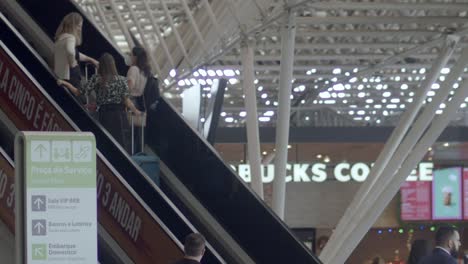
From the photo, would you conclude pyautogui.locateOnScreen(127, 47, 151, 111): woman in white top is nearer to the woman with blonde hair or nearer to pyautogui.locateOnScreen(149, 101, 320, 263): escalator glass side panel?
the woman with blonde hair

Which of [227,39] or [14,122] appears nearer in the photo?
[14,122]

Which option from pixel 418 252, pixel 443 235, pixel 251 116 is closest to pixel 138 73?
pixel 418 252

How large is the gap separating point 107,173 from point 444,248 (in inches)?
112

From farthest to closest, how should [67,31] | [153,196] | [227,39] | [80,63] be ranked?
[227,39], [80,63], [67,31], [153,196]

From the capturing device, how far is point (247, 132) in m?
20.9

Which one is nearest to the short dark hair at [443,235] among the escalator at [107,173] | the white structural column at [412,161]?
the escalator at [107,173]

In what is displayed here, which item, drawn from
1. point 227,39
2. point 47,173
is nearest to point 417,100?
point 227,39

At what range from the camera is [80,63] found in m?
12.6

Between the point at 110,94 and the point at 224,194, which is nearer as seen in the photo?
the point at 110,94

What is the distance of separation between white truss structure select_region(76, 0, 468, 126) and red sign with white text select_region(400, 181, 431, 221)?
3.42m

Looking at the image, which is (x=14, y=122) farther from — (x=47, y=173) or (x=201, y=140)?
(x=47, y=173)

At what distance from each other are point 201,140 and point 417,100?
9293 mm

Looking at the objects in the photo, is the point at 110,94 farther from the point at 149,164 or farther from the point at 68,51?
the point at 149,164

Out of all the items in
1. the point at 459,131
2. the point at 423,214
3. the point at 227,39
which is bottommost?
the point at 423,214
